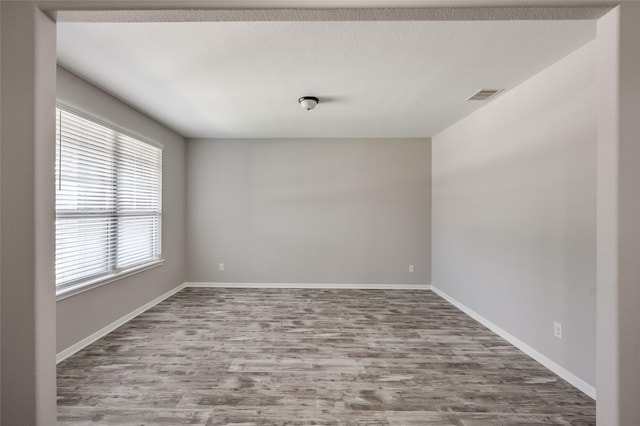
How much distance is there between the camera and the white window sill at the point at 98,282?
A: 7.91 ft

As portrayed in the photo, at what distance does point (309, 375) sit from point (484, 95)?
3185mm

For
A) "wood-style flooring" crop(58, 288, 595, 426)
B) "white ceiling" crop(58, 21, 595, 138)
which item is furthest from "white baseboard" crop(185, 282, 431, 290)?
"white ceiling" crop(58, 21, 595, 138)

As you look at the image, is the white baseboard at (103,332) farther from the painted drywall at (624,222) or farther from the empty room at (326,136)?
the painted drywall at (624,222)

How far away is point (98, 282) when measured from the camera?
2.80m

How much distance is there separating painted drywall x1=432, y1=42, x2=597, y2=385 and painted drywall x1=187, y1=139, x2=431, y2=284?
1035 mm

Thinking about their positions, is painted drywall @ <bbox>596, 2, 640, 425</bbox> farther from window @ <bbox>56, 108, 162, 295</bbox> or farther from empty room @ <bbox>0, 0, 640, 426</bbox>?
window @ <bbox>56, 108, 162, 295</bbox>

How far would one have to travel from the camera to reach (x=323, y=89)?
2752 millimetres

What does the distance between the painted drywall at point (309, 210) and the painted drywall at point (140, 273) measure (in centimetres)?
28

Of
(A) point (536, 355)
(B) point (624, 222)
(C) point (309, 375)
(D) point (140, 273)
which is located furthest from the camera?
(D) point (140, 273)

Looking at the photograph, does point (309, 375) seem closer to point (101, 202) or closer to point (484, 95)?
point (101, 202)

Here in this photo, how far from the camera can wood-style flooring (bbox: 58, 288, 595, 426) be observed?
1.81 m

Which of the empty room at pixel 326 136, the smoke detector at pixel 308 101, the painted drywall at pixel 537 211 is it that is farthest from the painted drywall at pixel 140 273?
the painted drywall at pixel 537 211

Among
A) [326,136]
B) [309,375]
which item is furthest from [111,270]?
[326,136]

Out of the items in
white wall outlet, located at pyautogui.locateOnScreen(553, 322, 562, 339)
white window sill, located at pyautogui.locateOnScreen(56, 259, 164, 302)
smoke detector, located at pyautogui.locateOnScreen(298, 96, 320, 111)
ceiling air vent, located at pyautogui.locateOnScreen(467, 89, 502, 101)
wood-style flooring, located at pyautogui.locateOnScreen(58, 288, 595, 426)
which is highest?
ceiling air vent, located at pyautogui.locateOnScreen(467, 89, 502, 101)
